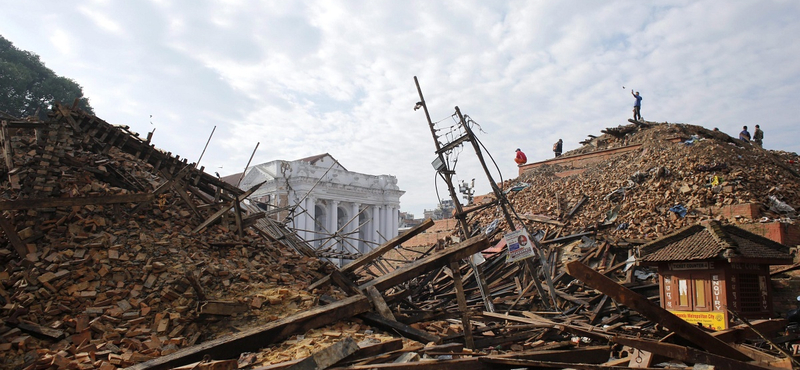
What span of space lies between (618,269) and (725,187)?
5.46 metres

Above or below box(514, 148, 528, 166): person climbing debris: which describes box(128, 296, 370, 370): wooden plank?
below

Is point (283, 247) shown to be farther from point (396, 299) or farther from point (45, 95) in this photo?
point (45, 95)

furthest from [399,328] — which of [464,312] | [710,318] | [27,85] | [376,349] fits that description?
[27,85]

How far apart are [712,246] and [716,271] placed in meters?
0.53

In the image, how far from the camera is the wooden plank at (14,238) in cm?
946

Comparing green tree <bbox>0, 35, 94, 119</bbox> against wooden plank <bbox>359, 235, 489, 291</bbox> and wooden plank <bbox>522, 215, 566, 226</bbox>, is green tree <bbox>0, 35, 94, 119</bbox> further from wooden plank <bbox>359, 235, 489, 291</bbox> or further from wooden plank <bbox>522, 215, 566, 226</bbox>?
wooden plank <bbox>359, 235, 489, 291</bbox>

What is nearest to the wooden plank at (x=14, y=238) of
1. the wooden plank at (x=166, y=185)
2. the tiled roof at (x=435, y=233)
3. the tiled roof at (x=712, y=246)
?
the wooden plank at (x=166, y=185)

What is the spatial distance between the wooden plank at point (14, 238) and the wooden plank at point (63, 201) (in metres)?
0.58

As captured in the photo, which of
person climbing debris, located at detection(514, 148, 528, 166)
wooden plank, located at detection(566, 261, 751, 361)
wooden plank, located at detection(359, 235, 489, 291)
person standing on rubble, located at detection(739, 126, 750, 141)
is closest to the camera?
wooden plank, located at detection(566, 261, 751, 361)

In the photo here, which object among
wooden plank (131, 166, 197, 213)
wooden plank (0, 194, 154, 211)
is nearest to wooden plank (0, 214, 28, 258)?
wooden plank (0, 194, 154, 211)

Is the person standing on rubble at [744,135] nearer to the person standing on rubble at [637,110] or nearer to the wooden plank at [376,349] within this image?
the person standing on rubble at [637,110]

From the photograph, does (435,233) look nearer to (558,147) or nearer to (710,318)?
(558,147)

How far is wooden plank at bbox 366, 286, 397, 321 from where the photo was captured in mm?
9258

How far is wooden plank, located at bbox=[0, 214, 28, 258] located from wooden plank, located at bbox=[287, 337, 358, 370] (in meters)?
7.06
